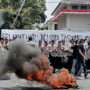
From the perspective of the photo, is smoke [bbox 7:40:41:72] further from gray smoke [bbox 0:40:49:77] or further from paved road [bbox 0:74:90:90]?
paved road [bbox 0:74:90:90]

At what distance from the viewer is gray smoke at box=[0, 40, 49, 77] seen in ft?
33.7

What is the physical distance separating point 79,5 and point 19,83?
25.8m

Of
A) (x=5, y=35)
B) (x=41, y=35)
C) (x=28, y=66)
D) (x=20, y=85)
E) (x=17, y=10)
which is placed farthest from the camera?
(x=17, y=10)

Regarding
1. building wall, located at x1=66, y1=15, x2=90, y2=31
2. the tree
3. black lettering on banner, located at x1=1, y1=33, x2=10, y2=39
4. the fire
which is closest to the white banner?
black lettering on banner, located at x1=1, y1=33, x2=10, y2=39

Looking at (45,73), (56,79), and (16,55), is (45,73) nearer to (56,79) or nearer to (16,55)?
(56,79)

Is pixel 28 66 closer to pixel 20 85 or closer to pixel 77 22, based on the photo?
pixel 20 85

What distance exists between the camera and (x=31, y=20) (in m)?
40.1

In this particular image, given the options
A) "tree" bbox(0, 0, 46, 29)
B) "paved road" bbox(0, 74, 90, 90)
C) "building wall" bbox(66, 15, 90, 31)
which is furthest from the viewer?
"tree" bbox(0, 0, 46, 29)

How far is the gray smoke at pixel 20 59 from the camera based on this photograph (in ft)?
33.7

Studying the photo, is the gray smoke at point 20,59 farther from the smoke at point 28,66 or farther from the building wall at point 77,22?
the building wall at point 77,22

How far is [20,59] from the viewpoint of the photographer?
33.8ft

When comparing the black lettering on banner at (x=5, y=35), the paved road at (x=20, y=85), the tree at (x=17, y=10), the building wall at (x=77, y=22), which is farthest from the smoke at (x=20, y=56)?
the tree at (x=17, y=10)

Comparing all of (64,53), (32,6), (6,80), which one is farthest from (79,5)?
(6,80)

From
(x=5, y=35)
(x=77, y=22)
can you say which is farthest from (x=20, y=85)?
(x=77, y=22)
